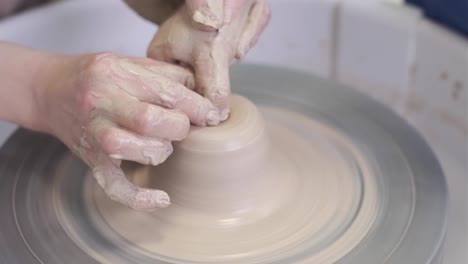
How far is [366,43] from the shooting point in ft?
5.72

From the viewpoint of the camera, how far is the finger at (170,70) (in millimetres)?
1033

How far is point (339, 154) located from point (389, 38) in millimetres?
563

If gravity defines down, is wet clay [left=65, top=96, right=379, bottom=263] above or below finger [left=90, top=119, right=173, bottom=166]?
below

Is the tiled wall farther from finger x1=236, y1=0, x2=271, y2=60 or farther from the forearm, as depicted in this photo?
the forearm

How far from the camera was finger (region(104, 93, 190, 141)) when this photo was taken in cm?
92

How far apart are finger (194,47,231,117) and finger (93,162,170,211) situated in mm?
197

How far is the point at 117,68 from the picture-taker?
0.97m

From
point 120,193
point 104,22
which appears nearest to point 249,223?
point 120,193

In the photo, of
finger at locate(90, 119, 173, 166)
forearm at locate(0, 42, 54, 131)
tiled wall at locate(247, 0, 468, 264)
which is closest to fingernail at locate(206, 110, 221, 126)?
finger at locate(90, 119, 173, 166)

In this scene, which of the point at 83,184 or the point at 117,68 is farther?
the point at 83,184

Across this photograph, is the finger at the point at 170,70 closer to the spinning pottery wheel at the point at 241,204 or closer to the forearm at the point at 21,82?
the spinning pottery wheel at the point at 241,204

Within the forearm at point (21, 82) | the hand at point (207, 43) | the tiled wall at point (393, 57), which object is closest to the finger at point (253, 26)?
the hand at point (207, 43)

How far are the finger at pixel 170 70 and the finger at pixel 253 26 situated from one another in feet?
0.41

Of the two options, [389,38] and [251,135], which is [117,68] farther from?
[389,38]
